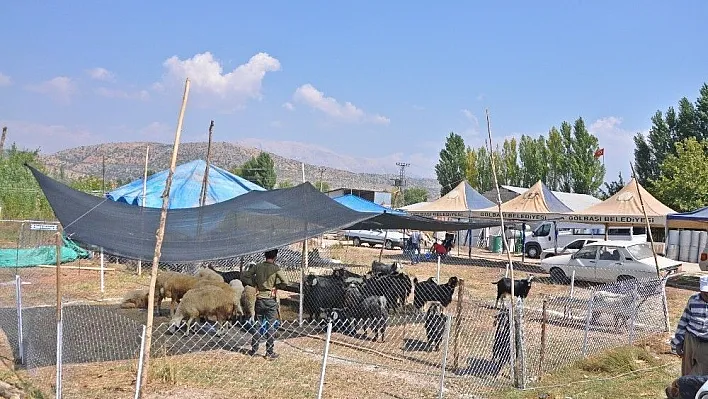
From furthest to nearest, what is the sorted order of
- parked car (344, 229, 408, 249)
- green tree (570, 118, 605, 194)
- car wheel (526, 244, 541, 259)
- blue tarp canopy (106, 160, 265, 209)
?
green tree (570, 118, 605, 194), parked car (344, 229, 408, 249), car wheel (526, 244, 541, 259), blue tarp canopy (106, 160, 265, 209)

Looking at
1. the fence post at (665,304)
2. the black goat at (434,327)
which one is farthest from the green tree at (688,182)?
the black goat at (434,327)

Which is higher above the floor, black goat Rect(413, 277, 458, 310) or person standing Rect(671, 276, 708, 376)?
person standing Rect(671, 276, 708, 376)

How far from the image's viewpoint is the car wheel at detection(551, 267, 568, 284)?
64.3ft

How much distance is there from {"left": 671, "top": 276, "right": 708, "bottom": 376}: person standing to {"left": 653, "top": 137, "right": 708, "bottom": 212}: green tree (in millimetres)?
34754

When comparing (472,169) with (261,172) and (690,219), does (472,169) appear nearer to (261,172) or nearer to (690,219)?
(261,172)

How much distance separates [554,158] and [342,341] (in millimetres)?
48959

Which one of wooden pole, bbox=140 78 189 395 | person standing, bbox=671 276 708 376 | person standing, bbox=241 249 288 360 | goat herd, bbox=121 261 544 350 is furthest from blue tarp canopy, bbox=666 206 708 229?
wooden pole, bbox=140 78 189 395

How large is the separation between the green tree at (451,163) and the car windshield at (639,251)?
4261 centimetres

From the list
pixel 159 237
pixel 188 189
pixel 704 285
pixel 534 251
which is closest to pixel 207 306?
pixel 159 237

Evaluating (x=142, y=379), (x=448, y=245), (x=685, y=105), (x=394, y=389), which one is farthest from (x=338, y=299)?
(x=685, y=105)

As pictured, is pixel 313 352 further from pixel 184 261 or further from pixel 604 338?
pixel 604 338

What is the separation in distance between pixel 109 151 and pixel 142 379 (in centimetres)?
10036

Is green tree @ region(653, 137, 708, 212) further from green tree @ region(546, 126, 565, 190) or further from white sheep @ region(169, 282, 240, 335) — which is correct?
white sheep @ region(169, 282, 240, 335)

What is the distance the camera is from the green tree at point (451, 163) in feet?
202
